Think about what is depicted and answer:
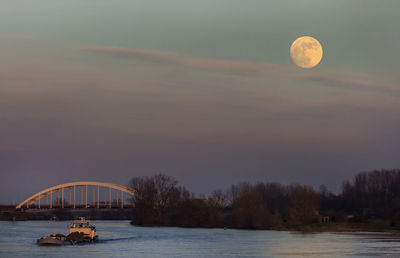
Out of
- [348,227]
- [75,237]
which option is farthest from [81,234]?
[348,227]

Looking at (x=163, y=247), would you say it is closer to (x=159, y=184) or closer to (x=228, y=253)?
(x=228, y=253)

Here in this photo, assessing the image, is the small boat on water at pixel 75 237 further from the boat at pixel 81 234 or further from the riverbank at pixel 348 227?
the riverbank at pixel 348 227

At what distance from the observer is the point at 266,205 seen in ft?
376

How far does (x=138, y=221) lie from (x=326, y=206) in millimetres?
37511

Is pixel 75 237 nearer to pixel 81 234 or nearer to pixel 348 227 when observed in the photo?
pixel 81 234

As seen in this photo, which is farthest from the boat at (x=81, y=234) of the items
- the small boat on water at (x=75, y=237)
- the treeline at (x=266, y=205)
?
the treeline at (x=266, y=205)

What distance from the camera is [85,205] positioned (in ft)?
529

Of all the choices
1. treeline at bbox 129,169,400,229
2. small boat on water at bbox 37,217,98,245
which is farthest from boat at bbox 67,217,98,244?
treeline at bbox 129,169,400,229

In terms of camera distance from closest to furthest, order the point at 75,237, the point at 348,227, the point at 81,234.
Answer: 1. the point at 75,237
2. the point at 81,234
3. the point at 348,227

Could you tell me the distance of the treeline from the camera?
103625 mm

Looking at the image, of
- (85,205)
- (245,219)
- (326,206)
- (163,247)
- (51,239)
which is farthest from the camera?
(85,205)

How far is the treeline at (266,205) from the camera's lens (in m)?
104

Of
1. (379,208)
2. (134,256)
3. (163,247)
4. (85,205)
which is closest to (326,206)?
(379,208)

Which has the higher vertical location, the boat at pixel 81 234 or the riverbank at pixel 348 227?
the boat at pixel 81 234
